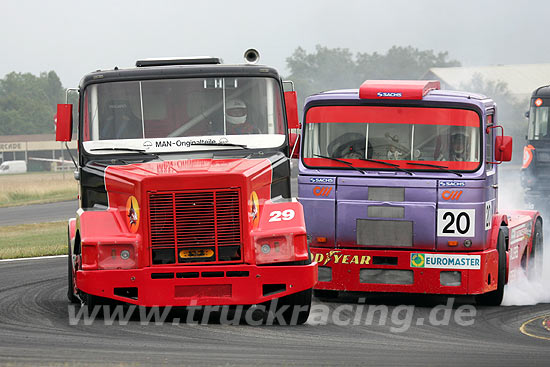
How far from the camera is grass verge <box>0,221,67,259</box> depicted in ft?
62.6

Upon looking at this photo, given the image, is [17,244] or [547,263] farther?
[17,244]

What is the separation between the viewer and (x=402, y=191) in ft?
39.5

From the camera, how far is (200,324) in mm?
10047

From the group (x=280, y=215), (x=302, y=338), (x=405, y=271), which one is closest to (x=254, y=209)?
(x=280, y=215)

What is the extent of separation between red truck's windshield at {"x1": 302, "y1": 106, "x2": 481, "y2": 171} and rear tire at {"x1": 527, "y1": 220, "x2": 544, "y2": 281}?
10.3ft

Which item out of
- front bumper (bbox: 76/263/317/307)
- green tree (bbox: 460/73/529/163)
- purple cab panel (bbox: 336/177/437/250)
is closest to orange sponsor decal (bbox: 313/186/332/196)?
purple cab panel (bbox: 336/177/437/250)

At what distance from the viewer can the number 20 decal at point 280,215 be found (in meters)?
10.2

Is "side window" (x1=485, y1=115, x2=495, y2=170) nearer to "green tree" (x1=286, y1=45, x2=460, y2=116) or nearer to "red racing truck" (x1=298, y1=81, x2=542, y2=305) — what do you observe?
"red racing truck" (x1=298, y1=81, x2=542, y2=305)

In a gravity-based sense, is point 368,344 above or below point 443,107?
below

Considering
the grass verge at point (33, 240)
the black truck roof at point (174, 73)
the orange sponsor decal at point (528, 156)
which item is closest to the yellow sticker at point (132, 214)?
the black truck roof at point (174, 73)

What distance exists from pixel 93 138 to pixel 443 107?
13.6 feet

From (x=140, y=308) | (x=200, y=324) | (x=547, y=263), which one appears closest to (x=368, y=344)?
(x=200, y=324)

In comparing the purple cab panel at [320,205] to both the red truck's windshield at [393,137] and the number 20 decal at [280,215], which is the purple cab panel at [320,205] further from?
the number 20 decal at [280,215]

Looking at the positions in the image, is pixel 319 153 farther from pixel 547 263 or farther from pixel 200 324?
pixel 547 263
